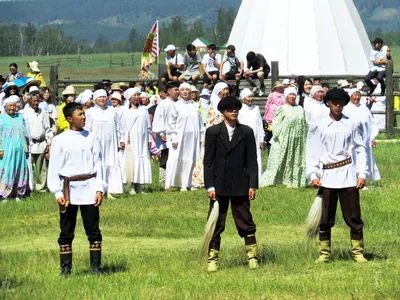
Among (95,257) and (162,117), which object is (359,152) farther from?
(162,117)

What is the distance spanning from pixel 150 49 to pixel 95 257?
31207 mm

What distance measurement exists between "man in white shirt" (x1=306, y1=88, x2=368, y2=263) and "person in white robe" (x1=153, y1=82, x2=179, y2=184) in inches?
329

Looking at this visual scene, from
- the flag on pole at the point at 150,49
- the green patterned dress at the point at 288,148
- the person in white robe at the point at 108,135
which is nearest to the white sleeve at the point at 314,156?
the person in white robe at the point at 108,135

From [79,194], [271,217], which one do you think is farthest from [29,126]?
[79,194]

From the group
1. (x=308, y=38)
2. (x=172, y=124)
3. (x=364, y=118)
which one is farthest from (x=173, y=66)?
(x=308, y=38)

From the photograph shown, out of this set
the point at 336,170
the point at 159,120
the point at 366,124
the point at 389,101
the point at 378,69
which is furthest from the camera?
the point at 378,69

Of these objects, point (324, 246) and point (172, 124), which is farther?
point (172, 124)

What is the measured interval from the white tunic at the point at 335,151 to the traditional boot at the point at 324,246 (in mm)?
486

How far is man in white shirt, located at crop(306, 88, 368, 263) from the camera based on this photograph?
39.0 feet

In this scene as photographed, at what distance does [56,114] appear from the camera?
74.4 ft

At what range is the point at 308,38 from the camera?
123 ft

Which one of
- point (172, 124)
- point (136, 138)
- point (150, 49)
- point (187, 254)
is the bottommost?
point (187, 254)

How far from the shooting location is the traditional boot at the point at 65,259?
11500 millimetres

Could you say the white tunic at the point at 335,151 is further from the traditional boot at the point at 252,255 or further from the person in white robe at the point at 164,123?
the person in white robe at the point at 164,123
